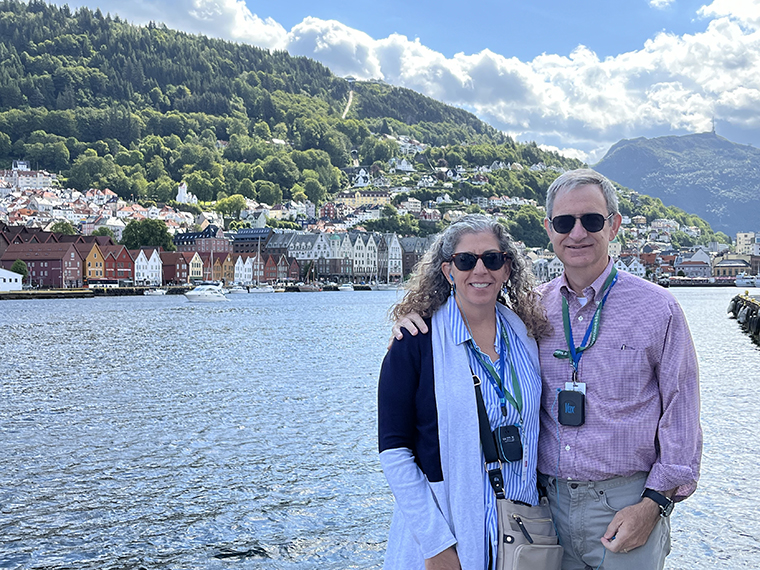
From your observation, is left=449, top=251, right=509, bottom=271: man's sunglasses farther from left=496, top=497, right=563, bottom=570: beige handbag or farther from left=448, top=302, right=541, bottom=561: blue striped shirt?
left=496, top=497, right=563, bottom=570: beige handbag

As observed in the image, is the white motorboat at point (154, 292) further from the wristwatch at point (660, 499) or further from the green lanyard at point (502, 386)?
the wristwatch at point (660, 499)

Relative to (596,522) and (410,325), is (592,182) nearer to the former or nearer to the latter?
(410,325)

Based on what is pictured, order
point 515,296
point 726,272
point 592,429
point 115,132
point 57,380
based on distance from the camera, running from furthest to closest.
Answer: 1. point 115,132
2. point 726,272
3. point 57,380
4. point 515,296
5. point 592,429

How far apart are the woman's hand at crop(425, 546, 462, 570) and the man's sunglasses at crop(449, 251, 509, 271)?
1.07 meters

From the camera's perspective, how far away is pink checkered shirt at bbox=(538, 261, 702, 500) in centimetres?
268

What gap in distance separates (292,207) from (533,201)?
64.9 m

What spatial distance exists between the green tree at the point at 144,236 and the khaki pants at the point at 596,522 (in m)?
107

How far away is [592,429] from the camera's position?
109 inches

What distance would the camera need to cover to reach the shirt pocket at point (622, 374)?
2.72m

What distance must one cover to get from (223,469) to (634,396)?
7.17 m

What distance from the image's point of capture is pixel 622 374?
273 cm

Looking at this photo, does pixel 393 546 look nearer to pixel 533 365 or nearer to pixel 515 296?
pixel 533 365

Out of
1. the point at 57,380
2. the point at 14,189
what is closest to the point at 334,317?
the point at 57,380

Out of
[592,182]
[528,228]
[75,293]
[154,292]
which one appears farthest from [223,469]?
[528,228]
